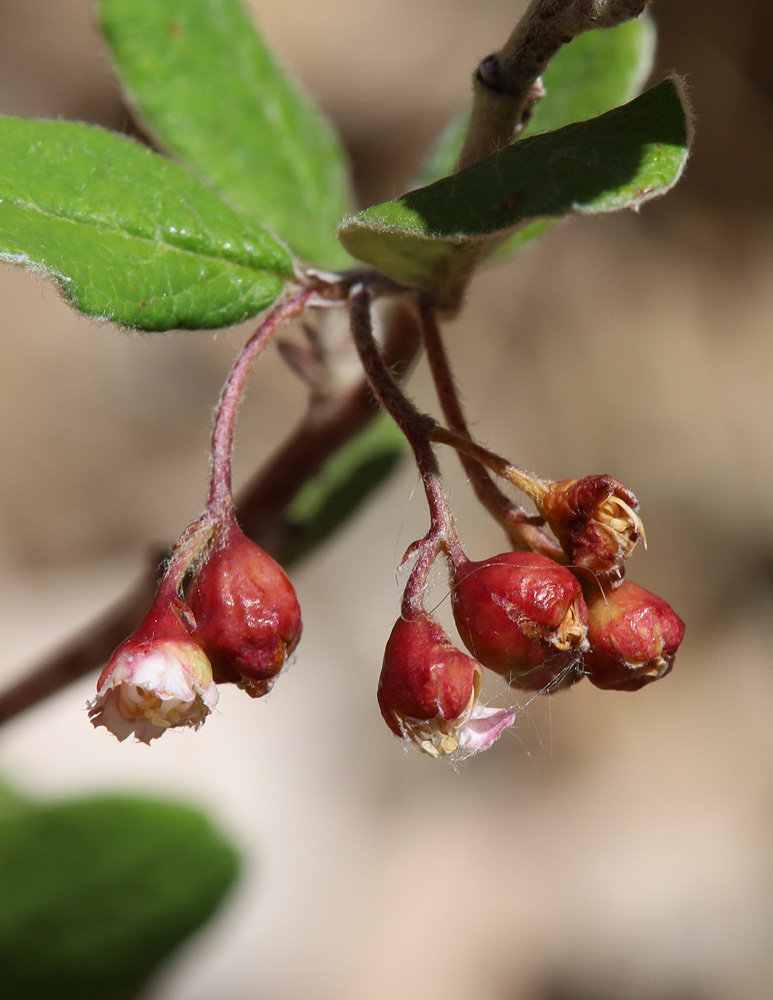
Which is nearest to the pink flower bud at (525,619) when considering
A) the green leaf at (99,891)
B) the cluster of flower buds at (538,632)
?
the cluster of flower buds at (538,632)

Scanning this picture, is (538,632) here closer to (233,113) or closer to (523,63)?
(523,63)

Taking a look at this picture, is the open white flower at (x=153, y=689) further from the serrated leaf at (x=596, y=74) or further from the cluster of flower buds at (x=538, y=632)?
the serrated leaf at (x=596, y=74)

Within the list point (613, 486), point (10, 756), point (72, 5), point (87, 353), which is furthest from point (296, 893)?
point (72, 5)

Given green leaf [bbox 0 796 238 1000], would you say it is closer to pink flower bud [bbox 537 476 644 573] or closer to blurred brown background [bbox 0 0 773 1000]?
blurred brown background [bbox 0 0 773 1000]

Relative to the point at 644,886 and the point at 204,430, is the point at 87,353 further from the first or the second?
the point at 644,886

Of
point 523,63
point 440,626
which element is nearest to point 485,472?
point 440,626
